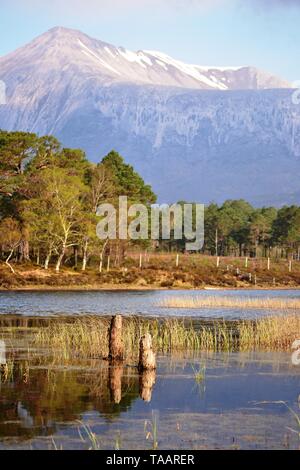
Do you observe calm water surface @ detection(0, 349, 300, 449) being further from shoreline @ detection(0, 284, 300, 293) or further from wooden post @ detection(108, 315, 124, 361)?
shoreline @ detection(0, 284, 300, 293)

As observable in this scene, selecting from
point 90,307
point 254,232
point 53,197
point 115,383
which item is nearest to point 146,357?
point 115,383

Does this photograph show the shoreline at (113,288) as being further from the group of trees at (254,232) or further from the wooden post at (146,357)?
the wooden post at (146,357)

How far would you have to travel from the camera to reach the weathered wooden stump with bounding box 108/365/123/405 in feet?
68.1

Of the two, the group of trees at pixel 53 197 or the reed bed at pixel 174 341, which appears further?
the group of trees at pixel 53 197

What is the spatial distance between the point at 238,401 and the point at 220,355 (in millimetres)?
7956

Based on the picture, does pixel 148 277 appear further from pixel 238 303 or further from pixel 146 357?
pixel 146 357

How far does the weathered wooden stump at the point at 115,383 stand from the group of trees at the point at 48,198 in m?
56.2

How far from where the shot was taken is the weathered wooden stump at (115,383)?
20772 mm

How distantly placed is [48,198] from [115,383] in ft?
205

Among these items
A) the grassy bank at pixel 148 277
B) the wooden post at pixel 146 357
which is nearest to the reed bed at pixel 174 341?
the wooden post at pixel 146 357

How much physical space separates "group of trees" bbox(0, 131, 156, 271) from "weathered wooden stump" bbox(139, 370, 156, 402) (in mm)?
57080
